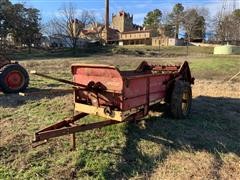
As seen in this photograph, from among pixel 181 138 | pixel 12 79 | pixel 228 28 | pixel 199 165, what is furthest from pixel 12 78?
pixel 228 28

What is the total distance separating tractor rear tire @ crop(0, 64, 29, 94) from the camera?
1051 cm

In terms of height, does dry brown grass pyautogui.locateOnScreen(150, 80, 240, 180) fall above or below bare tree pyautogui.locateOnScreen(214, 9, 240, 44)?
below

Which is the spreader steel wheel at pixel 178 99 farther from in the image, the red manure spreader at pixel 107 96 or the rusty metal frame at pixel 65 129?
the rusty metal frame at pixel 65 129

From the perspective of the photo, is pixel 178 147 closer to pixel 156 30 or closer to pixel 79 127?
pixel 79 127

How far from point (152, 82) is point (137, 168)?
179 cm

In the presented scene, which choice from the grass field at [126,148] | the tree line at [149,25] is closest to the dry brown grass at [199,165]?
the grass field at [126,148]

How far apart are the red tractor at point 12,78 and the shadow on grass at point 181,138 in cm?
487

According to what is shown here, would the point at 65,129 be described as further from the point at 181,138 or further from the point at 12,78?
the point at 12,78

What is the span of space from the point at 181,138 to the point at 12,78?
5.92 metres

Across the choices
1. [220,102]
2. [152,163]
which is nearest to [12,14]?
[220,102]

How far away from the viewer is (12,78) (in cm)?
1072

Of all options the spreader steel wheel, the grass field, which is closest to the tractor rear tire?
the grass field

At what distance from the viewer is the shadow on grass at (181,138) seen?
564 cm

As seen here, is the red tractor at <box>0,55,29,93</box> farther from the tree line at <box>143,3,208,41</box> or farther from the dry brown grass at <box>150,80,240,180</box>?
the tree line at <box>143,3,208,41</box>
